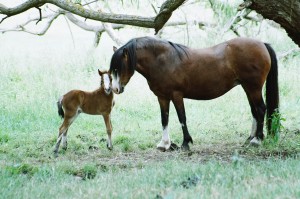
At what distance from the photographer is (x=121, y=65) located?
22.5 ft

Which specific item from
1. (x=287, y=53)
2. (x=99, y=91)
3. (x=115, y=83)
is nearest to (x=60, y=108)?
(x=99, y=91)

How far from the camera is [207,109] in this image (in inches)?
428

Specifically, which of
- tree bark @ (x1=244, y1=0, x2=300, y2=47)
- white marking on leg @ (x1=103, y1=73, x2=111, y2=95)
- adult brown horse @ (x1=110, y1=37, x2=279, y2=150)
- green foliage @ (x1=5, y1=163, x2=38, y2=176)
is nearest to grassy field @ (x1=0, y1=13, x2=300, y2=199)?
green foliage @ (x1=5, y1=163, x2=38, y2=176)

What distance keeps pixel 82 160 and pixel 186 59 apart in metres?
2.18

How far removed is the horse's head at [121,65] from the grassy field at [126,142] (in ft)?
3.25

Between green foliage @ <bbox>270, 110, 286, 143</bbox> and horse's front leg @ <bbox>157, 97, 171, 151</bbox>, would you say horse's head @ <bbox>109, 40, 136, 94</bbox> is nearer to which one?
horse's front leg @ <bbox>157, 97, 171, 151</bbox>

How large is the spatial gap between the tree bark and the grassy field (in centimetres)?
165

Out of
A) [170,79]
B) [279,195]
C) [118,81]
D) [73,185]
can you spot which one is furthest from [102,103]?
[279,195]

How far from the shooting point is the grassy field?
4.15 metres

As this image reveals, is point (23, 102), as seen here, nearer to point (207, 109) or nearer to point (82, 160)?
point (207, 109)

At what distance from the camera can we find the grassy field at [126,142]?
13.6ft

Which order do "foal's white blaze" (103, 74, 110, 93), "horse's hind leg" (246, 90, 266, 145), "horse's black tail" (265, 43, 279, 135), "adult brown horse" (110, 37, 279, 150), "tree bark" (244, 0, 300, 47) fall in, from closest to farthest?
"tree bark" (244, 0, 300, 47)
"foal's white blaze" (103, 74, 110, 93)
"adult brown horse" (110, 37, 279, 150)
"horse's hind leg" (246, 90, 266, 145)
"horse's black tail" (265, 43, 279, 135)

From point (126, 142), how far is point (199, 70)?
1.66 metres

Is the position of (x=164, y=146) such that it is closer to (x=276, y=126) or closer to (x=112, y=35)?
(x=276, y=126)
